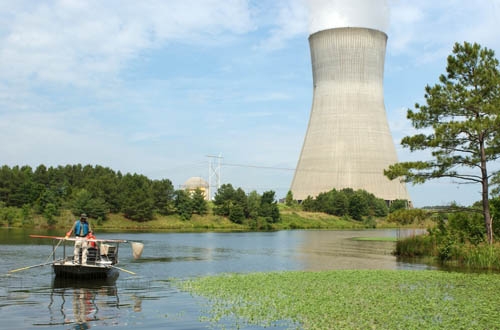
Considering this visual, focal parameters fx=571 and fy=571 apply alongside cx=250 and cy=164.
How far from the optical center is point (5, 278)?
1388cm

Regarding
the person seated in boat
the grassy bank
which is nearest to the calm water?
the person seated in boat

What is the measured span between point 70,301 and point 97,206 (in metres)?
38.5

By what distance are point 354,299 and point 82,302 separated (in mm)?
5062

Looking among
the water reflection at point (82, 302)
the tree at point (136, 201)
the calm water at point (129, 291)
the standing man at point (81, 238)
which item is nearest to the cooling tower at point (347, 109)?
the tree at point (136, 201)

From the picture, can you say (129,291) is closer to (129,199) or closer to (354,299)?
(354,299)

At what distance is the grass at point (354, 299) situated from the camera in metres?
8.77

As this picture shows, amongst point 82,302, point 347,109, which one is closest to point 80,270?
point 82,302

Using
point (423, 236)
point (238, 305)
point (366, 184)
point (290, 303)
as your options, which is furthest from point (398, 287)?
point (366, 184)

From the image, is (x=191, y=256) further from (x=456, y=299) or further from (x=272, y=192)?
(x=272, y=192)

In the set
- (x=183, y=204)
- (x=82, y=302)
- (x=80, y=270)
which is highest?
(x=183, y=204)

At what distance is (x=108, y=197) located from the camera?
5044 cm

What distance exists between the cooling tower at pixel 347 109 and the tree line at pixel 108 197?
23.9 feet

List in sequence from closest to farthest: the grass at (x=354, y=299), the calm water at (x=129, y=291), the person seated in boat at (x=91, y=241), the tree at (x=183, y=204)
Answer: the grass at (x=354, y=299)
the calm water at (x=129, y=291)
the person seated in boat at (x=91, y=241)
the tree at (x=183, y=204)

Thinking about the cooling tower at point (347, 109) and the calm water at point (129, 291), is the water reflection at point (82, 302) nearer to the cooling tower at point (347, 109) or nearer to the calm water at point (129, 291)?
the calm water at point (129, 291)
